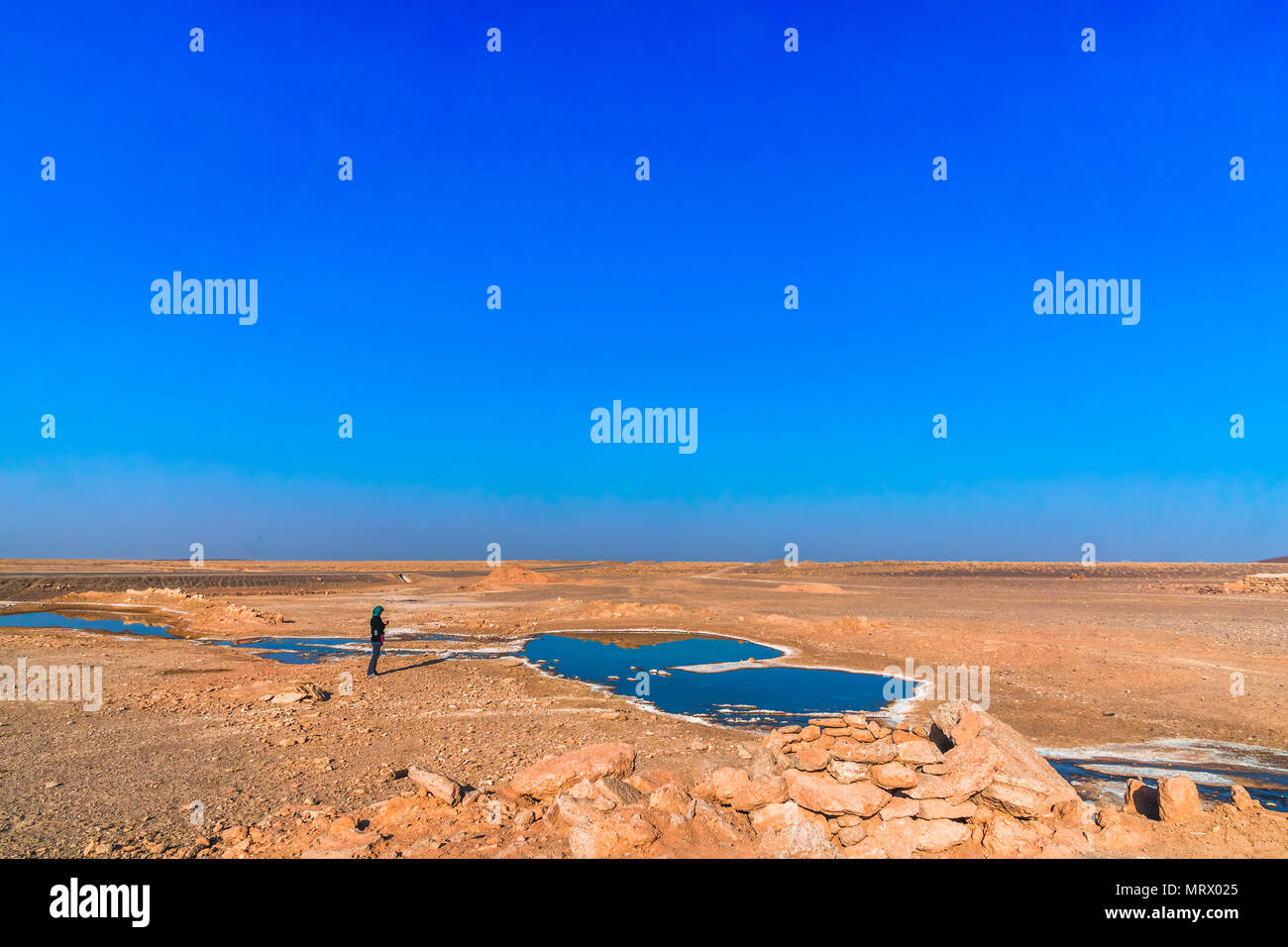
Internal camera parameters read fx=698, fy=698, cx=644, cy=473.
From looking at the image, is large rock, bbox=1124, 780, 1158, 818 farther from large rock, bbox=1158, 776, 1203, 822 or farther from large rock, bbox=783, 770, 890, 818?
large rock, bbox=783, 770, 890, 818

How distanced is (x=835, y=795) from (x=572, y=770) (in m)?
3.16

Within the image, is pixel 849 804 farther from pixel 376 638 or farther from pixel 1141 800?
pixel 376 638

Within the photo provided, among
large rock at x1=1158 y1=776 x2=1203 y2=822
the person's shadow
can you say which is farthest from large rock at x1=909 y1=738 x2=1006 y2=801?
the person's shadow

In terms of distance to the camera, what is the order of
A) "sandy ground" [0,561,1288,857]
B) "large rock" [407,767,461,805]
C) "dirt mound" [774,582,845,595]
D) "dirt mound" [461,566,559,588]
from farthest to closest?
"dirt mound" [461,566,559,588] → "dirt mound" [774,582,845,595] → "sandy ground" [0,561,1288,857] → "large rock" [407,767,461,805]

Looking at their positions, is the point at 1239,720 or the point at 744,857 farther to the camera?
the point at 1239,720

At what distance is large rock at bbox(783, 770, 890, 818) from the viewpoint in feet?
23.9

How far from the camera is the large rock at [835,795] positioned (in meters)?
7.28

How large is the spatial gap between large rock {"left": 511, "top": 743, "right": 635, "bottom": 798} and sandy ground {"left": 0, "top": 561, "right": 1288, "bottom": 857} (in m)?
1.26

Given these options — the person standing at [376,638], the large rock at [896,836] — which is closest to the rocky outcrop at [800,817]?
the large rock at [896,836]

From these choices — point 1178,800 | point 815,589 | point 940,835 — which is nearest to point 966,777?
point 940,835

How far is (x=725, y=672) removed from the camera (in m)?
20.3
